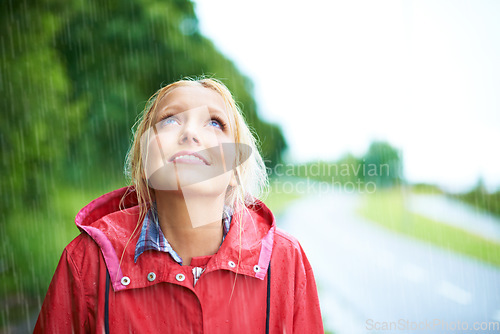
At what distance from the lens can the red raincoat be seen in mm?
1380

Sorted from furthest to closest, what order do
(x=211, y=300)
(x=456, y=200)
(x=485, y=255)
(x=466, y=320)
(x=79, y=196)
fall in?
(x=456, y=200)
(x=485, y=255)
(x=466, y=320)
(x=79, y=196)
(x=211, y=300)

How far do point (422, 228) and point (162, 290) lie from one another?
1134cm

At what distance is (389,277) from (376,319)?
2551 millimetres

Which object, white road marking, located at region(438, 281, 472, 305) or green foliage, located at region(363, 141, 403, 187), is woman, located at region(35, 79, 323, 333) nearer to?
white road marking, located at region(438, 281, 472, 305)

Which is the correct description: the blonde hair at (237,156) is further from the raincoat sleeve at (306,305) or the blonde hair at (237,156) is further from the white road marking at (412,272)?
the white road marking at (412,272)

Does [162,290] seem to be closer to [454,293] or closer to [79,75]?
[79,75]

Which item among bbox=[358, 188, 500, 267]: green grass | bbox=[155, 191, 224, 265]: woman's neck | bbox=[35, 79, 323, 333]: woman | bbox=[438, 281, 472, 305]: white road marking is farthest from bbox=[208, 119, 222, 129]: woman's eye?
bbox=[358, 188, 500, 267]: green grass

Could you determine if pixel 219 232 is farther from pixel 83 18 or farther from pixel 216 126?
pixel 83 18

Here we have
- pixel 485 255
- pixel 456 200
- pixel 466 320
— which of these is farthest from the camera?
pixel 456 200

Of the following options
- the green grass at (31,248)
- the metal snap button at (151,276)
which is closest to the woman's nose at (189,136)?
the metal snap button at (151,276)

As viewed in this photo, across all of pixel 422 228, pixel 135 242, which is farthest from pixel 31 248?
pixel 422 228

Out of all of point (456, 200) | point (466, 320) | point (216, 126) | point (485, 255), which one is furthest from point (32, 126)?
point (456, 200)

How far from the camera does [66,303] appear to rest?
1435 mm

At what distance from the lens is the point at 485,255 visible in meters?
7.58
